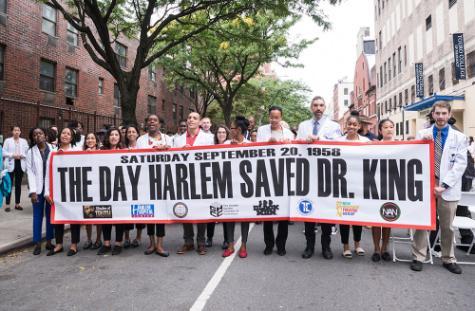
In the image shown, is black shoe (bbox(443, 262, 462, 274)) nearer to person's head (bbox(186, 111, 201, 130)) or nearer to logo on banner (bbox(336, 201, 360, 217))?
logo on banner (bbox(336, 201, 360, 217))

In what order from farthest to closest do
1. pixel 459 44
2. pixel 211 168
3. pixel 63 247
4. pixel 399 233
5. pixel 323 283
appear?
1. pixel 459 44
2. pixel 399 233
3. pixel 63 247
4. pixel 211 168
5. pixel 323 283

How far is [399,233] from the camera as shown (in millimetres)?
7555

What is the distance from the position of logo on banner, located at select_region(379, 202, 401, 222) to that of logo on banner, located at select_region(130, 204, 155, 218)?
3.36 metres

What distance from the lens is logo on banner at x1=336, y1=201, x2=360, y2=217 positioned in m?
5.54

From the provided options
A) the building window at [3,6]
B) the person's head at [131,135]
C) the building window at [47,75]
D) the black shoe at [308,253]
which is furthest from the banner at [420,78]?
the person's head at [131,135]

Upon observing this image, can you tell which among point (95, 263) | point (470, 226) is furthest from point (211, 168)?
point (470, 226)

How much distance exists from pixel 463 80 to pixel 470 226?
771 inches

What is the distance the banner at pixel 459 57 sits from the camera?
21.1 m

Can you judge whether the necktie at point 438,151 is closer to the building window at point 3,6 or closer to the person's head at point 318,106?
the person's head at point 318,106

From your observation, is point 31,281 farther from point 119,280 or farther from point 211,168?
point 211,168

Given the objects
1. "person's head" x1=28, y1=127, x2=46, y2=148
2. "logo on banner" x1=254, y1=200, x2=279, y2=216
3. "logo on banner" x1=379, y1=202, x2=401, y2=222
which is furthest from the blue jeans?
"logo on banner" x1=379, y1=202, x2=401, y2=222

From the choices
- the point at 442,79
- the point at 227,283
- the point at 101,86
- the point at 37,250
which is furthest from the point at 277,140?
the point at 442,79

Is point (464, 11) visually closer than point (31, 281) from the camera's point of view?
No

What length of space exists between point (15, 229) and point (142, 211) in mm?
3035
